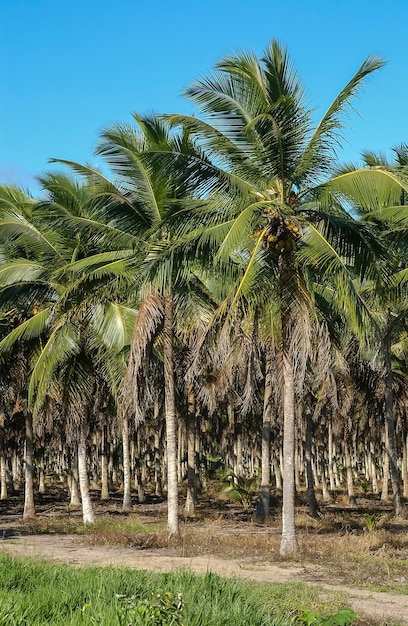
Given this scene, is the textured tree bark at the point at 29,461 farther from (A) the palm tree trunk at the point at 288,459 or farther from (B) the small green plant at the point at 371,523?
(A) the palm tree trunk at the point at 288,459

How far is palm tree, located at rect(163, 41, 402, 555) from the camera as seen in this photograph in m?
14.8

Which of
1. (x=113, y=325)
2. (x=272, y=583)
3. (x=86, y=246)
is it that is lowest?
(x=272, y=583)

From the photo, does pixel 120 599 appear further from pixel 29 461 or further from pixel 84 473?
pixel 29 461

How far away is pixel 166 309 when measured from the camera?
18.9m

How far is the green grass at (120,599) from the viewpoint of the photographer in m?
6.95

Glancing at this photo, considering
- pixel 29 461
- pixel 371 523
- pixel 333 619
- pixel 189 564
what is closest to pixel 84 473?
pixel 29 461

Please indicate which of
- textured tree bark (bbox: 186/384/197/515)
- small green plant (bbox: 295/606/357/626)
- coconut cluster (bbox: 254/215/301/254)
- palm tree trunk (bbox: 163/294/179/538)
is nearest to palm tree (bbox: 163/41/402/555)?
coconut cluster (bbox: 254/215/301/254)

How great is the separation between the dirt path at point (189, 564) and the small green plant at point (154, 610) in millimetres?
3392

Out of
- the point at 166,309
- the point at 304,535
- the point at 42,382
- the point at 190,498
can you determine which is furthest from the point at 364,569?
the point at 190,498

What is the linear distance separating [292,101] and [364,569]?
8664 mm

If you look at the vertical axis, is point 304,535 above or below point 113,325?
below

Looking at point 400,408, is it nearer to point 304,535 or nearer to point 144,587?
point 304,535

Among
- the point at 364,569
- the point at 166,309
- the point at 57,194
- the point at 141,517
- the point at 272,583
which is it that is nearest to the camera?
the point at 272,583

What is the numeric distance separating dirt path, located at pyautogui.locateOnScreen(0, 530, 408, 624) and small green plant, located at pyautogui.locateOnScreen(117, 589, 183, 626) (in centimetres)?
339
